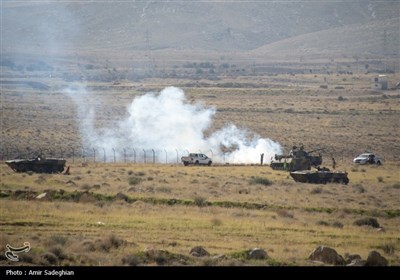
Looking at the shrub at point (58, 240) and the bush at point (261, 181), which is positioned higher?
the bush at point (261, 181)

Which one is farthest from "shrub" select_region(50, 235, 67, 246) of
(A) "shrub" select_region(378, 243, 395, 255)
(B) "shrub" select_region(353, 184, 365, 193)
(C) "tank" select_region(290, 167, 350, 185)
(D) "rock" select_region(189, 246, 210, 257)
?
(C) "tank" select_region(290, 167, 350, 185)

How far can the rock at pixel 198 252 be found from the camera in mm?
28017

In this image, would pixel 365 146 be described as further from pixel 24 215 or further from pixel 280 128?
pixel 24 215

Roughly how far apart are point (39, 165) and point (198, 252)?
3008 centimetres

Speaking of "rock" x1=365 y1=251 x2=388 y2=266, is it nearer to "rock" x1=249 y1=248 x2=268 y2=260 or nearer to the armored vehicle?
"rock" x1=249 y1=248 x2=268 y2=260

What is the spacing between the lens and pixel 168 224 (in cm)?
3525

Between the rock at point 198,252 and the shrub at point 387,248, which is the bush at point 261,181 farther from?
the rock at point 198,252

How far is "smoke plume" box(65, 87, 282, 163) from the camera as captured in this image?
73.1m

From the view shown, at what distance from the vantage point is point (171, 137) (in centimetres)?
7775

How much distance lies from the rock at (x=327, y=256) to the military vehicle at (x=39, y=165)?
31.2 meters

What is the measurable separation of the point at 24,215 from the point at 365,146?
4870cm

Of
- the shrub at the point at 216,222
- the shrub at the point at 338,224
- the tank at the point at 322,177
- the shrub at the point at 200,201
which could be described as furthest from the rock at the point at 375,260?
the tank at the point at 322,177

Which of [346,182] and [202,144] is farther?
[202,144]

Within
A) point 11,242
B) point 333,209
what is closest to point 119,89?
point 333,209
